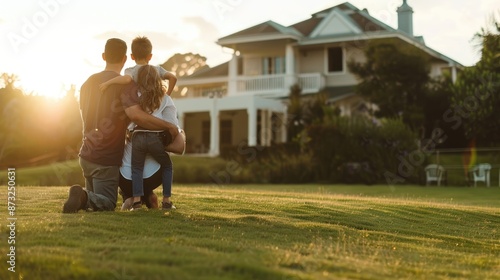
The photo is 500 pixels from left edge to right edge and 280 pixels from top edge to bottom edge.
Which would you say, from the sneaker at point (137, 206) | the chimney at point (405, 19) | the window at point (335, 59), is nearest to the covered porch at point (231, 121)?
the window at point (335, 59)

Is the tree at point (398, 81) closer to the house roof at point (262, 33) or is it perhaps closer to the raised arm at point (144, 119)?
the house roof at point (262, 33)

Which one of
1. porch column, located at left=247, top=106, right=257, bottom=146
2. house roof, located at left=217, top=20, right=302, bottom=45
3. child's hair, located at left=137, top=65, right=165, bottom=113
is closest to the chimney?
house roof, located at left=217, top=20, right=302, bottom=45

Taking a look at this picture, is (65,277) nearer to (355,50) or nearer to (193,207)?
(193,207)

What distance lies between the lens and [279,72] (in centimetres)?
4409

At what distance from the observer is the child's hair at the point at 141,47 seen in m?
8.81

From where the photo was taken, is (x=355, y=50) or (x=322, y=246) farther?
(x=355, y=50)

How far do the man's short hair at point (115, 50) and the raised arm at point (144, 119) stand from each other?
712 mm

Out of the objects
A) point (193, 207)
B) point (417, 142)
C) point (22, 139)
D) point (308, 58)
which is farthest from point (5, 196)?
point (308, 58)

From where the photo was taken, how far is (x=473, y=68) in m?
34.2

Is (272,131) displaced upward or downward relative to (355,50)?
downward

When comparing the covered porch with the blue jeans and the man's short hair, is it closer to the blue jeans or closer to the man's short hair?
the man's short hair

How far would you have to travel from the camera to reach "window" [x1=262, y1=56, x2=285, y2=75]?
44241 millimetres

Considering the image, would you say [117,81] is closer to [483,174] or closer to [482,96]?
[483,174]

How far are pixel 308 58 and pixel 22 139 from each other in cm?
1685
